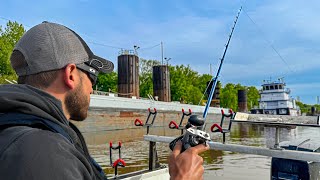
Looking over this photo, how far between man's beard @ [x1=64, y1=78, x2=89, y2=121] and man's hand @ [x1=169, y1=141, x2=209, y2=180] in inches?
18.9

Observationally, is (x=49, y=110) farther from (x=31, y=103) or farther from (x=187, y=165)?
(x=187, y=165)

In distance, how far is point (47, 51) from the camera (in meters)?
1.33

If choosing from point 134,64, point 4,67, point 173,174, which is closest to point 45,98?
point 173,174

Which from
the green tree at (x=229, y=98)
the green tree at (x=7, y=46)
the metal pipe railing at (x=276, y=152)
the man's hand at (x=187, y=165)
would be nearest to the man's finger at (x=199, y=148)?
the man's hand at (x=187, y=165)

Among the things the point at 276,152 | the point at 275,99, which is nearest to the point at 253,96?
the point at 275,99

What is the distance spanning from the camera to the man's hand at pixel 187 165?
1271mm

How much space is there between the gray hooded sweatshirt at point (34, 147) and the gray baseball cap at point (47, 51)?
0.49 feet

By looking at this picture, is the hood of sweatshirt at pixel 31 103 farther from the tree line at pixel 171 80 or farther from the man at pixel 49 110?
the tree line at pixel 171 80

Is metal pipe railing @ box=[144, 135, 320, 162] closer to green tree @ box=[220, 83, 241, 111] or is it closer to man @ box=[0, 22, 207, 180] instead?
man @ box=[0, 22, 207, 180]

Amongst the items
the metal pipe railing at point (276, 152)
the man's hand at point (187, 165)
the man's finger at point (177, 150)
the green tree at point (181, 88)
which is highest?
the green tree at point (181, 88)

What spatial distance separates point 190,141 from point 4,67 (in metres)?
29.9

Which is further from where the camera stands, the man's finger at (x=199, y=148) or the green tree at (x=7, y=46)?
the green tree at (x=7, y=46)

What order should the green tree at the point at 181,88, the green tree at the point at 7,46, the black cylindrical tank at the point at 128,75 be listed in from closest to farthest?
the green tree at the point at 7,46, the black cylindrical tank at the point at 128,75, the green tree at the point at 181,88

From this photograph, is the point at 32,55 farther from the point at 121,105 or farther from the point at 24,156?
the point at 121,105
